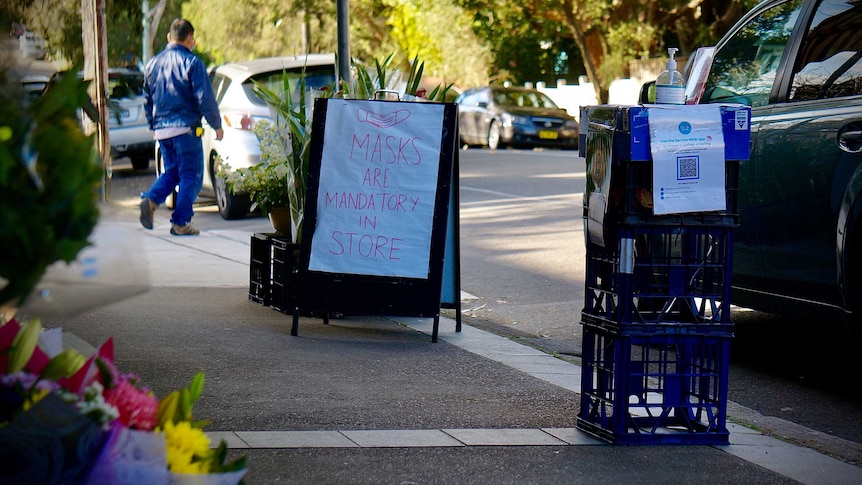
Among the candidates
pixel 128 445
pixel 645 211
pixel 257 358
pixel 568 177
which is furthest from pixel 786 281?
pixel 568 177

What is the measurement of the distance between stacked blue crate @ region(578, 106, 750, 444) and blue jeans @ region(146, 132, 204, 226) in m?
6.72

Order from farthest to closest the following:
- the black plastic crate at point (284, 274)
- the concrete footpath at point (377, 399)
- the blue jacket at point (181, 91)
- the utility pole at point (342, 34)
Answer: the blue jacket at point (181, 91)
the utility pole at point (342, 34)
the black plastic crate at point (284, 274)
the concrete footpath at point (377, 399)

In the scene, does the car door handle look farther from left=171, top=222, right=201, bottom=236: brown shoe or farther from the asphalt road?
left=171, top=222, right=201, bottom=236: brown shoe

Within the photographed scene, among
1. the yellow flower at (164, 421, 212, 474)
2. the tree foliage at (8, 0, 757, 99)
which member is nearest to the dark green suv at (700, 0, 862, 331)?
the yellow flower at (164, 421, 212, 474)

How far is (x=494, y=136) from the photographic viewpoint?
2764 cm

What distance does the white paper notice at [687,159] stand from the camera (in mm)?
4379

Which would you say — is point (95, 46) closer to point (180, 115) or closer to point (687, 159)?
point (180, 115)

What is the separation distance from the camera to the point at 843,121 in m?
5.30

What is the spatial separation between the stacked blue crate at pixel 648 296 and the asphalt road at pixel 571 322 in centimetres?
66

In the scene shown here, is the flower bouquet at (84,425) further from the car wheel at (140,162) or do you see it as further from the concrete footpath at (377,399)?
the car wheel at (140,162)

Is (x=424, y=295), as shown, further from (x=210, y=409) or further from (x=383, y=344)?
(x=210, y=409)

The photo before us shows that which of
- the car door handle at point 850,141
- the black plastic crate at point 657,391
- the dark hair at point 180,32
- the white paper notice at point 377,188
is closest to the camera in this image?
the black plastic crate at point 657,391

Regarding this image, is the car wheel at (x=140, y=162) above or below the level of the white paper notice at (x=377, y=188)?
below

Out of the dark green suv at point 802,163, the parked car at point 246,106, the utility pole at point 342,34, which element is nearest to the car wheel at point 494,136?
the parked car at point 246,106
